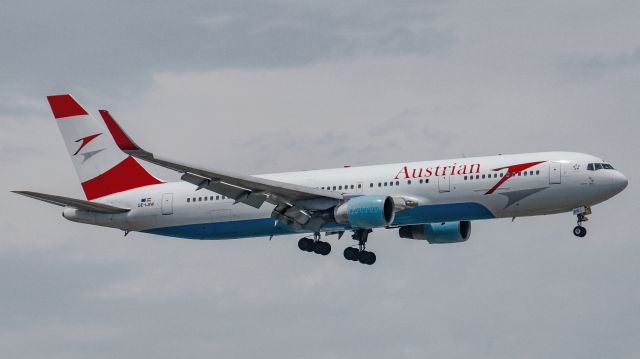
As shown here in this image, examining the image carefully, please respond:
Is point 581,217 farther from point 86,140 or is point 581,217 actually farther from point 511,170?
point 86,140

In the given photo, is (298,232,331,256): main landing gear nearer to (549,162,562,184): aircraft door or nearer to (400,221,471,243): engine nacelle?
(400,221,471,243): engine nacelle

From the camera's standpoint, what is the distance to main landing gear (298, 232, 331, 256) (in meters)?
77.6

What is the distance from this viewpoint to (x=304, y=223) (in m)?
74.5

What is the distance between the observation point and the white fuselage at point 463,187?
6994 cm

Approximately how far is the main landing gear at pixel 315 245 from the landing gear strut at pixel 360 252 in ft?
4.67

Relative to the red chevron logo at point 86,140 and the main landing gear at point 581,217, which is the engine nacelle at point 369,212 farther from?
the red chevron logo at point 86,140

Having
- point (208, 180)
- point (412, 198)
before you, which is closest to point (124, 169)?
point (208, 180)

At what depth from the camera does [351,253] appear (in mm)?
78500

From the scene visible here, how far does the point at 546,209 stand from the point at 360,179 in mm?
10366

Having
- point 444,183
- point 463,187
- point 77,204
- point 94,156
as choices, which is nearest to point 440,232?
point 444,183

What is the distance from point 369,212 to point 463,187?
501 cm

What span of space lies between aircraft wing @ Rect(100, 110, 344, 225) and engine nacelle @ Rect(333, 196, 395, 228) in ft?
5.27

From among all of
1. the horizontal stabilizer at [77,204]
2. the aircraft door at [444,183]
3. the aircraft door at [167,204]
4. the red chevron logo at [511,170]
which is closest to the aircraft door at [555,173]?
the red chevron logo at [511,170]

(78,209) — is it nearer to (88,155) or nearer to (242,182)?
(88,155)
